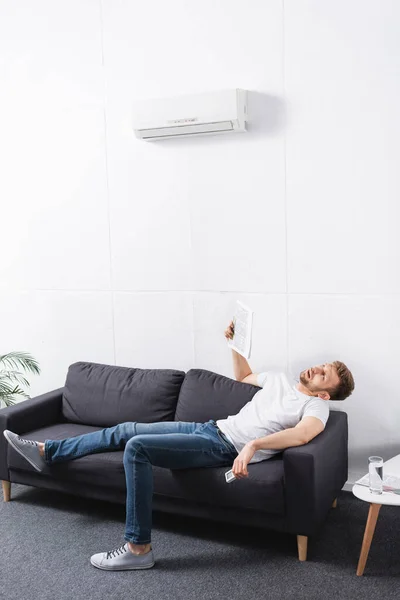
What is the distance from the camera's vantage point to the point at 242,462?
3.05m

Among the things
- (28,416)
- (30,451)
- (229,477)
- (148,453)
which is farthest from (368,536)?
(28,416)

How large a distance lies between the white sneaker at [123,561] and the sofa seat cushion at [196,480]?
0.34 m

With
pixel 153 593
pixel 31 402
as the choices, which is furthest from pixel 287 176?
pixel 153 593

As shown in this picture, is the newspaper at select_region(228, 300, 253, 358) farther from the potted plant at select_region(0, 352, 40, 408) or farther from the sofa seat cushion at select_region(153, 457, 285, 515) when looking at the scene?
the potted plant at select_region(0, 352, 40, 408)

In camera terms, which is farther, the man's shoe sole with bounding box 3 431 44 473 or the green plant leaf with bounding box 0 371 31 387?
the green plant leaf with bounding box 0 371 31 387

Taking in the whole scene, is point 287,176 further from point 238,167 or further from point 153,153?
point 153,153

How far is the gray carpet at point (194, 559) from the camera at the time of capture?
2.91 m

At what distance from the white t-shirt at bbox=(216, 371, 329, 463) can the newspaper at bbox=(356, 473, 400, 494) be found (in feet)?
1.12

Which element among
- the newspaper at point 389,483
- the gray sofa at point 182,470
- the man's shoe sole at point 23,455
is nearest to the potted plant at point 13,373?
the gray sofa at point 182,470

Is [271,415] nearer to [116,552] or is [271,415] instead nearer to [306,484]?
[306,484]

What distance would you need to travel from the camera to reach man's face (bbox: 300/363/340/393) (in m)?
3.35

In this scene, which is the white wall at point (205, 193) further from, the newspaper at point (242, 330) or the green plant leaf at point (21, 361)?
the newspaper at point (242, 330)

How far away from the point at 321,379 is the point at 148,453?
927mm

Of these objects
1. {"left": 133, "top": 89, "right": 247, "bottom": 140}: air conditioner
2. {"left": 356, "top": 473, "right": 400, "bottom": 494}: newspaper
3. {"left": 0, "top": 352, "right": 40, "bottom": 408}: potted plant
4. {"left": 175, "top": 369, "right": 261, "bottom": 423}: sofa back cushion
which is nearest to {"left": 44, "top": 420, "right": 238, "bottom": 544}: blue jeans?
{"left": 175, "top": 369, "right": 261, "bottom": 423}: sofa back cushion
